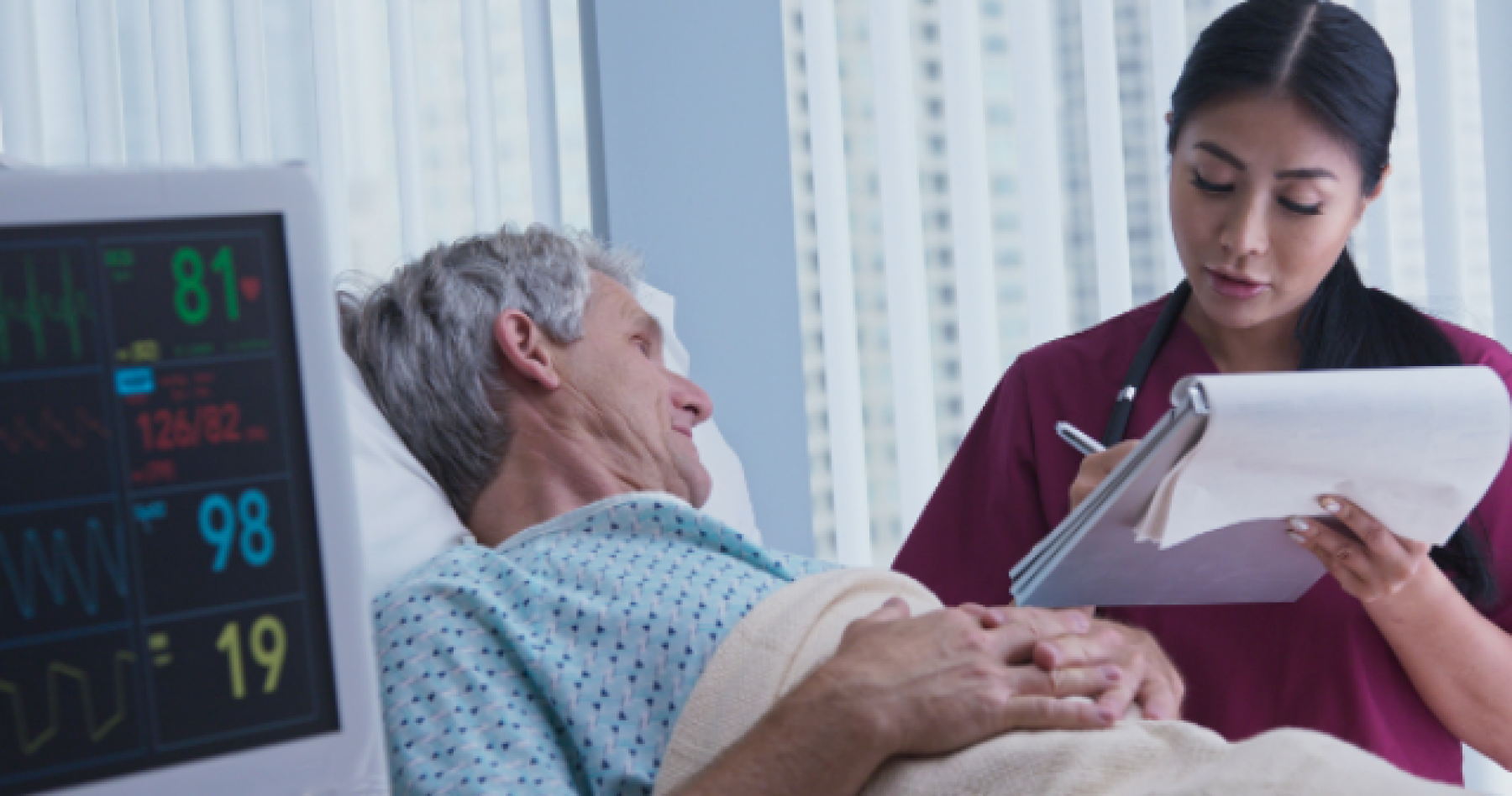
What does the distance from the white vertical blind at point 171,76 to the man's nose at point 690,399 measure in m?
1.23

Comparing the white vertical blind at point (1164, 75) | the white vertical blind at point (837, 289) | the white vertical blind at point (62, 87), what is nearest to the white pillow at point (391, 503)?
the white vertical blind at point (837, 289)

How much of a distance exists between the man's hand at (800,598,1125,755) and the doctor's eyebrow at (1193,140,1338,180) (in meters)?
0.64

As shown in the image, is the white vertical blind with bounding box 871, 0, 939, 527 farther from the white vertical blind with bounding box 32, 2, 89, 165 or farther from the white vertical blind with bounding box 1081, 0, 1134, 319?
the white vertical blind with bounding box 32, 2, 89, 165

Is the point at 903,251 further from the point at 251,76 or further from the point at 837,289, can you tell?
the point at 251,76

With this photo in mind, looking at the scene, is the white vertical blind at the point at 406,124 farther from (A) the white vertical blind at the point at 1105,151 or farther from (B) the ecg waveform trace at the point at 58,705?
(B) the ecg waveform trace at the point at 58,705

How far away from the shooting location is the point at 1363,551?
121 centimetres

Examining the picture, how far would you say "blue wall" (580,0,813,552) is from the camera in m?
2.15

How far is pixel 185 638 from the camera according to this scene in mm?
606

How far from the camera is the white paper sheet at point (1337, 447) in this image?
100cm

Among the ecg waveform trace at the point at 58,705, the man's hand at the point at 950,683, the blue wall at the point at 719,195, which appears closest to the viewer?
the ecg waveform trace at the point at 58,705

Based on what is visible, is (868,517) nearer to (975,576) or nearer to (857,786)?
(975,576)

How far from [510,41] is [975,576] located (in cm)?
127

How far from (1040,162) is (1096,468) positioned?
1.13 metres

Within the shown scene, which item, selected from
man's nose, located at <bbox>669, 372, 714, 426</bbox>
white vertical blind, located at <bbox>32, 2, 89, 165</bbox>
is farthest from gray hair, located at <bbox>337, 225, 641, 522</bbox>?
white vertical blind, located at <bbox>32, 2, 89, 165</bbox>
